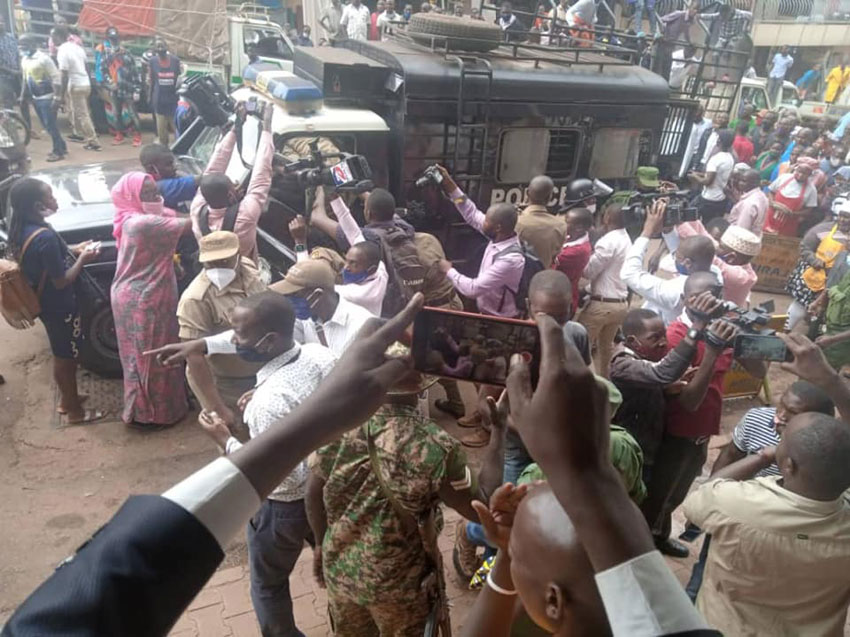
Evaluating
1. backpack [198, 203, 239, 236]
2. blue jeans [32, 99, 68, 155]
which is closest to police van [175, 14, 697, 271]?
backpack [198, 203, 239, 236]

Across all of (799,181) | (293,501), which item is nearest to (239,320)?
(293,501)

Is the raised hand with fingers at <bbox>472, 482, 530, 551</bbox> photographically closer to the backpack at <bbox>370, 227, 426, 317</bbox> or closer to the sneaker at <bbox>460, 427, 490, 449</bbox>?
the backpack at <bbox>370, 227, 426, 317</bbox>

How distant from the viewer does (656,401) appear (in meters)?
2.79

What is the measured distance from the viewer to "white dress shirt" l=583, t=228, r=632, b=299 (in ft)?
14.9

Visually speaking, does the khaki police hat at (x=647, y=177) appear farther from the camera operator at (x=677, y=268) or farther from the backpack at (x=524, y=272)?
the backpack at (x=524, y=272)

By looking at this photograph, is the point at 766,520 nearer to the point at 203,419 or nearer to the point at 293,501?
the point at 293,501

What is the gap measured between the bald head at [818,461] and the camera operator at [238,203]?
10.9 ft

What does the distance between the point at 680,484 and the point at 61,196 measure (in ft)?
16.5

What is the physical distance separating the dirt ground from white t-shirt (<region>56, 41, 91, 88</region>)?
7482 millimetres

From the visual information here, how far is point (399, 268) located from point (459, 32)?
2814mm

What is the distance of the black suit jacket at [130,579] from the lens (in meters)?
0.74

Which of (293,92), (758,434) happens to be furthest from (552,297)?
(293,92)

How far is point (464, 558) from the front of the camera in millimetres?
3055

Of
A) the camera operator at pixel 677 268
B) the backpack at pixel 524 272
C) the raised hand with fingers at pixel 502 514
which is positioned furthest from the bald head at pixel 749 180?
the raised hand with fingers at pixel 502 514
